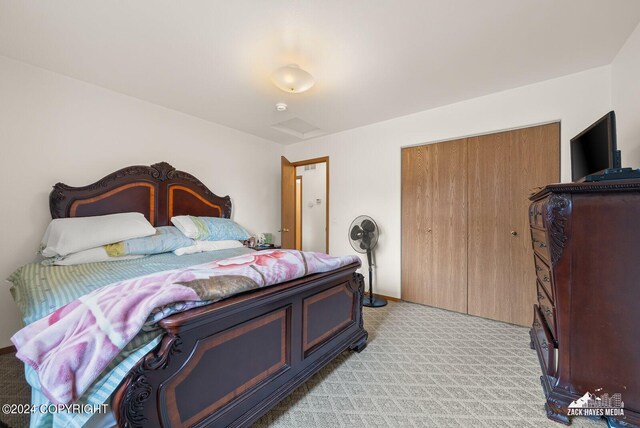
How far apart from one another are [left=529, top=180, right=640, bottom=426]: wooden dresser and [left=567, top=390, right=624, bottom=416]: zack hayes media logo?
2cm

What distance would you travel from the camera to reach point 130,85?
2.58m

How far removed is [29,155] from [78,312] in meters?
2.28

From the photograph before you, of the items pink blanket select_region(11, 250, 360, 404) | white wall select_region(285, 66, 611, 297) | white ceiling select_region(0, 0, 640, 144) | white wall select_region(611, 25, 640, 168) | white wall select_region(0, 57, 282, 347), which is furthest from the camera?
white wall select_region(285, 66, 611, 297)

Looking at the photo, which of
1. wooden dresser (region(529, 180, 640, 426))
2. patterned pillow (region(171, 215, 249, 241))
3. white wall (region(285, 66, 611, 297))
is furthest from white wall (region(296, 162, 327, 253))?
wooden dresser (region(529, 180, 640, 426))

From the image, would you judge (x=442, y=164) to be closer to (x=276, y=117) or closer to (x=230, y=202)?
(x=276, y=117)

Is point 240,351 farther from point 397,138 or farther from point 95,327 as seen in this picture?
point 397,138

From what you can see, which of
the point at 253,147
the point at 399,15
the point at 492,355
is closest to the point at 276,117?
the point at 253,147

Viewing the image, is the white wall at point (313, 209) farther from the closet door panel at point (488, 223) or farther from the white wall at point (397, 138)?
the closet door panel at point (488, 223)

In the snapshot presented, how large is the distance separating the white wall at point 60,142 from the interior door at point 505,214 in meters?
3.35

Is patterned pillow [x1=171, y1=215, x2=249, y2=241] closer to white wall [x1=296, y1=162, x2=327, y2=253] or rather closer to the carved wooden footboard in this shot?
the carved wooden footboard

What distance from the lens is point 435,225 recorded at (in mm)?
3168

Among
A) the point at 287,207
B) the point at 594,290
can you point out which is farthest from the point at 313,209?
the point at 594,290

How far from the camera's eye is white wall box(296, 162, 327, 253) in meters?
5.48

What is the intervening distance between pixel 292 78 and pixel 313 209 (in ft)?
12.5
